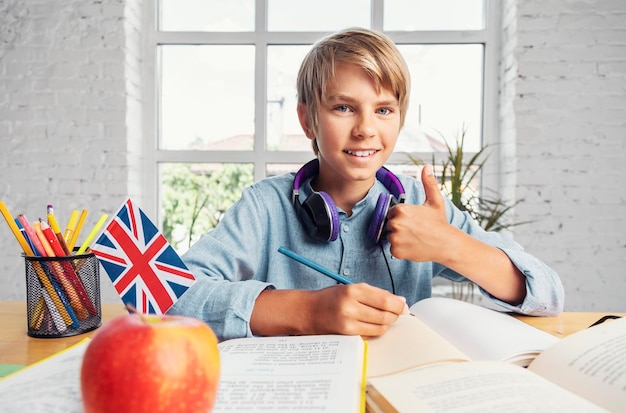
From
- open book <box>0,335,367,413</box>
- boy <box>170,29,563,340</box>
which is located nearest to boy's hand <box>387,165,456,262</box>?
boy <box>170,29,563,340</box>

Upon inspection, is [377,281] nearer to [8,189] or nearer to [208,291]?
[208,291]

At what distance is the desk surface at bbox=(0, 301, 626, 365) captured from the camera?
0.78 m

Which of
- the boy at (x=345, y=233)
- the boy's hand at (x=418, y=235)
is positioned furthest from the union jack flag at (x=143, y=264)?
the boy's hand at (x=418, y=235)

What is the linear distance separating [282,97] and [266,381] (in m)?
2.51

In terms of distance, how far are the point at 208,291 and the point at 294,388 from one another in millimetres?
396

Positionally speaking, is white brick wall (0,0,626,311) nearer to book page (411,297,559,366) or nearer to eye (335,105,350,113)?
eye (335,105,350,113)

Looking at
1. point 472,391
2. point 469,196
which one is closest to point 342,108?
point 472,391

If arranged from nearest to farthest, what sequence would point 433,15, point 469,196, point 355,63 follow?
point 355,63, point 469,196, point 433,15

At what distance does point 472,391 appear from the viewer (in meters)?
0.50

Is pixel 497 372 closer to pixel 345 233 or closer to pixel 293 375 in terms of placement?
pixel 293 375

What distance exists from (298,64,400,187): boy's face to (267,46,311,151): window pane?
1.79 metres

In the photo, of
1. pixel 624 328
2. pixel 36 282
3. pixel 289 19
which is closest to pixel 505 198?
pixel 289 19

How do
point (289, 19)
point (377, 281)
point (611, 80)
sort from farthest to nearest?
point (289, 19), point (611, 80), point (377, 281)

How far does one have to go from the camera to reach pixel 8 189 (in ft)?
8.66
